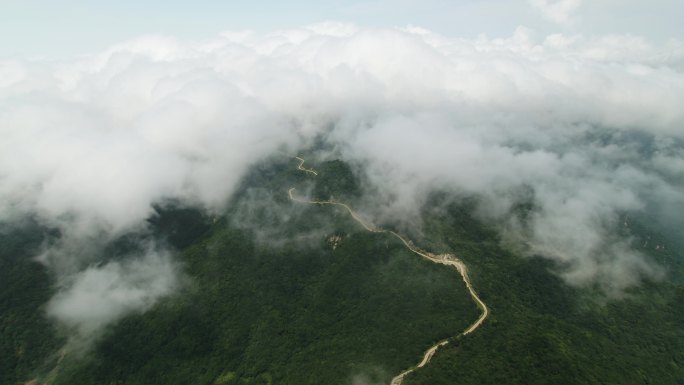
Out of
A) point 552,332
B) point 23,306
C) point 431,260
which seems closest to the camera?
point 552,332

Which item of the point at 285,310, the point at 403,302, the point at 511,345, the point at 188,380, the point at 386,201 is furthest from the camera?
the point at 386,201

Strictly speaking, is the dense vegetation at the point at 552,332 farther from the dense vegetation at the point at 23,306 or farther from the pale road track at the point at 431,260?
the dense vegetation at the point at 23,306

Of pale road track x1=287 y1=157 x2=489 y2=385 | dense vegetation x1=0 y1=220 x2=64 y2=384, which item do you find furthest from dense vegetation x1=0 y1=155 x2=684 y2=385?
pale road track x1=287 y1=157 x2=489 y2=385

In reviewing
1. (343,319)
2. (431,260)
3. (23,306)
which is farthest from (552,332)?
(23,306)

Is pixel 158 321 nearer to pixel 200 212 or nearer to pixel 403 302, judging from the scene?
pixel 200 212

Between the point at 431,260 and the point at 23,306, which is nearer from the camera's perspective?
the point at 23,306

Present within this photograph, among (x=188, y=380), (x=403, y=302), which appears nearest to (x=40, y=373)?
(x=188, y=380)

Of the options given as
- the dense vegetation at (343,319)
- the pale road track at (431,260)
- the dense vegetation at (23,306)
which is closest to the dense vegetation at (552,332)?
the dense vegetation at (343,319)

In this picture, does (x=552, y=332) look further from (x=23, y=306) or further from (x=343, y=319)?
(x=23, y=306)
